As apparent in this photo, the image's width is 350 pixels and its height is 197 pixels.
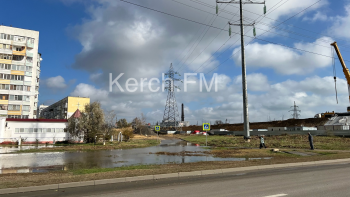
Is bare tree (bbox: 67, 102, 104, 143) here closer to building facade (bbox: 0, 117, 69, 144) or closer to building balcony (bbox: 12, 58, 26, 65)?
building facade (bbox: 0, 117, 69, 144)

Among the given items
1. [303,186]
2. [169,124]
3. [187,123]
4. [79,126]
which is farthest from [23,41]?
[187,123]

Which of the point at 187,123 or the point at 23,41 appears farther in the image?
the point at 187,123

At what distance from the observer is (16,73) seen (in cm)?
5609

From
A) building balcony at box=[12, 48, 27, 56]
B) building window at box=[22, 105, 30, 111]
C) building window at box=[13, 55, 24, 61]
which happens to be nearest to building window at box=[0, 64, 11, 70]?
building window at box=[13, 55, 24, 61]

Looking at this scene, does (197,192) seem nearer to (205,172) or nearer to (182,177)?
(182,177)

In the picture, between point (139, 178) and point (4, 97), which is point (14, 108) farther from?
point (139, 178)

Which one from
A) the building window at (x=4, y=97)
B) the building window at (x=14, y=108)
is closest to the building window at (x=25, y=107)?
the building window at (x=14, y=108)

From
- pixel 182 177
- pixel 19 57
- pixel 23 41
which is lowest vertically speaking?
pixel 182 177

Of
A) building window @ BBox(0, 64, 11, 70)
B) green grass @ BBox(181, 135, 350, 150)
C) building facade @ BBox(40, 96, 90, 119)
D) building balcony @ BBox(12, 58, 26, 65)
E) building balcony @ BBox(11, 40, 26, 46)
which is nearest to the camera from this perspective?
green grass @ BBox(181, 135, 350, 150)

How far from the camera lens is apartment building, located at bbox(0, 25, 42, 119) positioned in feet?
178

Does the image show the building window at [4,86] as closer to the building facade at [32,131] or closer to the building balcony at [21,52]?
the building balcony at [21,52]

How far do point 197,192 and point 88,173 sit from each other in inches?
227

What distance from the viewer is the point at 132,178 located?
9898 mm

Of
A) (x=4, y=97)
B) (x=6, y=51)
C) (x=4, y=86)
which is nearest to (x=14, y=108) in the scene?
(x=4, y=97)
